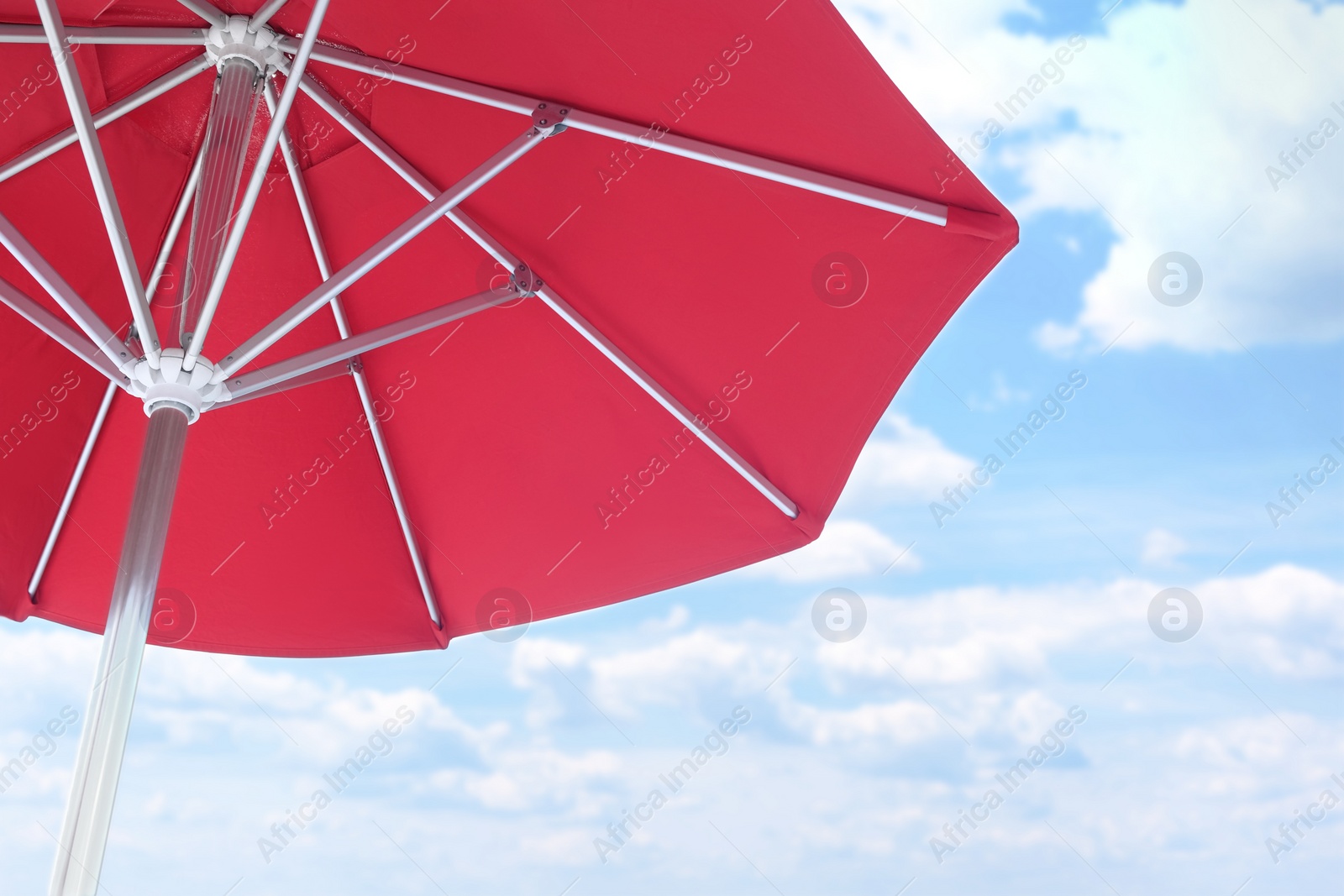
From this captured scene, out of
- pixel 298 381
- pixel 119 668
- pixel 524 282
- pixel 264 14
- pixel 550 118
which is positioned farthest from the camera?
pixel 524 282

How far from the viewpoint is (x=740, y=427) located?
13.3 feet

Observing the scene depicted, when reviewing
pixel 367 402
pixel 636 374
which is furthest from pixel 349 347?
pixel 636 374

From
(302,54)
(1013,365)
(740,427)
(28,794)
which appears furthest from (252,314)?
(1013,365)

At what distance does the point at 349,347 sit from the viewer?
3.34 m

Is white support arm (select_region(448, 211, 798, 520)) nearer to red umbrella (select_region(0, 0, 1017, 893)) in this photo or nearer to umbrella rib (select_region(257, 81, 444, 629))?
red umbrella (select_region(0, 0, 1017, 893))

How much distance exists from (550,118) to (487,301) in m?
0.67

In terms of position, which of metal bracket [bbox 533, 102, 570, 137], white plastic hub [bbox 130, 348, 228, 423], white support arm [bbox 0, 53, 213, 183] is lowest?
white plastic hub [bbox 130, 348, 228, 423]

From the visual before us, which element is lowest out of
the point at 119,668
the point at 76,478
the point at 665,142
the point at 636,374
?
the point at 119,668

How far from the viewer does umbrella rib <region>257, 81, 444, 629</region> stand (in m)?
4.06

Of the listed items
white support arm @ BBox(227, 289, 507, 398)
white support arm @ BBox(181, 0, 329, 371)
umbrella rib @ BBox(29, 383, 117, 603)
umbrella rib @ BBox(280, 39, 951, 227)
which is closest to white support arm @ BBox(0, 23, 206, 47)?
umbrella rib @ BBox(280, 39, 951, 227)

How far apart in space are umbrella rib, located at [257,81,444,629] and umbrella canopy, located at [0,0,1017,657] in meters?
0.02

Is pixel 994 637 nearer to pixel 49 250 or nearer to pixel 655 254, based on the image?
pixel 655 254

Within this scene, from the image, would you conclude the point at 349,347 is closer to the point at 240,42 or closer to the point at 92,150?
the point at 92,150

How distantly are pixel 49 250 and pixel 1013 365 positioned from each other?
2231 centimetres
